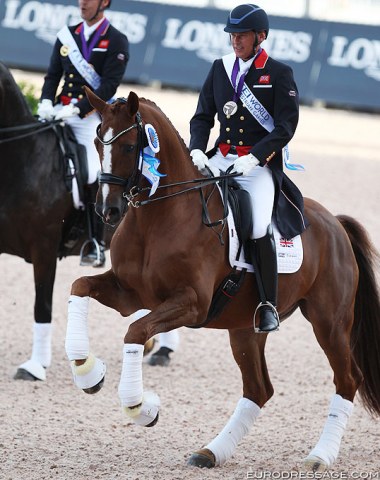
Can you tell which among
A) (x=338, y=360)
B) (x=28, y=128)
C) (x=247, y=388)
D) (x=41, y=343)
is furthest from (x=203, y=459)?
(x=28, y=128)

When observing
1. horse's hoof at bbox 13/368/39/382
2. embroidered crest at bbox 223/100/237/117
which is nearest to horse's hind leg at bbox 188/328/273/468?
embroidered crest at bbox 223/100/237/117

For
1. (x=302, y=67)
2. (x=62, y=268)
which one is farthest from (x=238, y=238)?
(x=302, y=67)

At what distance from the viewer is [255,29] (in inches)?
243

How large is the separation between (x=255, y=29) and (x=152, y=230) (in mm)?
1346

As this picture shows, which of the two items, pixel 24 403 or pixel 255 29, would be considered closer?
pixel 255 29

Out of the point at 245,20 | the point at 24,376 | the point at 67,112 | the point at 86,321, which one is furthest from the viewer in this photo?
the point at 67,112

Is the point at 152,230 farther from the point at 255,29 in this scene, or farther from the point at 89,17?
the point at 89,17

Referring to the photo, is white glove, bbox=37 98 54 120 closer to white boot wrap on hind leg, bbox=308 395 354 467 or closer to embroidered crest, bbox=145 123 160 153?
embroidered crest, bbox=145 123 160 153

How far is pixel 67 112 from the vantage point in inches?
346

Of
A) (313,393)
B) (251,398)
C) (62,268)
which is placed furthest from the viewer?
(62,268)

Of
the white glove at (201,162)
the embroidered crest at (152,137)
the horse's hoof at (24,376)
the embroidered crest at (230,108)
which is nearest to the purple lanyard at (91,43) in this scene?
the horse's hoof at (24,376)

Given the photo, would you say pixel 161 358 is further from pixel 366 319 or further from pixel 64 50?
pixel 64 50

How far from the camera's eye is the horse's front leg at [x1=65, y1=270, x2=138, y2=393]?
5.73 meters

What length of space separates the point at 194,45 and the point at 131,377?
58.0ft
